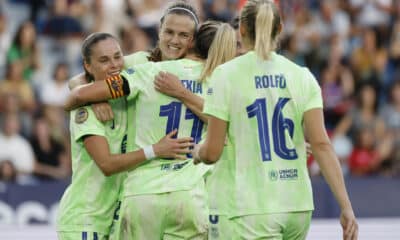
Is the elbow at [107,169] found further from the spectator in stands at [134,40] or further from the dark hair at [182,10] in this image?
the spectator in stands at [134,40]

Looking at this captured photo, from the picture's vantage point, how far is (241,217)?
570 centimetres

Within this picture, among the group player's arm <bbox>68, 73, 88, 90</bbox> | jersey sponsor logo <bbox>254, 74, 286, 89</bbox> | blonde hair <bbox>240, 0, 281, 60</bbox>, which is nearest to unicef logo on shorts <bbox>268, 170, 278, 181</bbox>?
jersey sponsor logo <bbox>254, 74, 286, 89</bbox>

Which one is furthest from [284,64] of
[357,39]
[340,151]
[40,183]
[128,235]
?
[357,39]

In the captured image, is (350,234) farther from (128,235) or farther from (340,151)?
(340,151)

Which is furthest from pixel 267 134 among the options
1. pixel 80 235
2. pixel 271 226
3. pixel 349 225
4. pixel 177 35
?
pixel 80 235

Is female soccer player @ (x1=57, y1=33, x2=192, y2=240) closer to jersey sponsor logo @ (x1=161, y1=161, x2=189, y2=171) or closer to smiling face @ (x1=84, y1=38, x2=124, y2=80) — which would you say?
smiling face @ (x1=84, y1=38, x2=124, y2=80)

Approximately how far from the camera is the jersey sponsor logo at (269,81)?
5.69 metres

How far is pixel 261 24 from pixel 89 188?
1746 mm

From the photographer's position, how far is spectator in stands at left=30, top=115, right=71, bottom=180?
1402cm

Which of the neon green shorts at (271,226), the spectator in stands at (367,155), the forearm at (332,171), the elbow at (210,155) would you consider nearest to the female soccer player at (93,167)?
the elbow at (210,155)

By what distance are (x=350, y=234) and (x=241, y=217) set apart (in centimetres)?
57

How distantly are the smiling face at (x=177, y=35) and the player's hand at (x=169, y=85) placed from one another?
0.95 ft

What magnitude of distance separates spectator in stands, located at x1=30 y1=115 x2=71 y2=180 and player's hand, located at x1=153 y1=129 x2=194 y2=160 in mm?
7694

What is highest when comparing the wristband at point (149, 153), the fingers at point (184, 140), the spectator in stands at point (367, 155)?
the fingers at point (184, 140)
